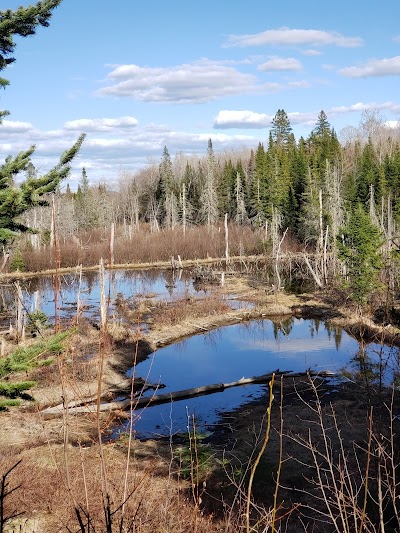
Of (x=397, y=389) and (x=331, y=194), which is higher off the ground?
(x=331, y=194)

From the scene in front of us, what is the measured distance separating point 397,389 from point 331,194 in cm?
3270

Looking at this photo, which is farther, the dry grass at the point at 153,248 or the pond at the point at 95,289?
the dry grass at the point at 153,248

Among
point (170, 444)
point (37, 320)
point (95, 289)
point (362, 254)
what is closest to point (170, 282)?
point (95, 289)

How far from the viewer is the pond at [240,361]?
56.2 feet

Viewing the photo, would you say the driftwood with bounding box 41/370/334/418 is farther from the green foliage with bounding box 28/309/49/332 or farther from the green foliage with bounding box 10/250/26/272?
the green foliage with bounding box 10/250/26/272

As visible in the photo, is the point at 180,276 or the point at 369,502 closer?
the point at 369,502

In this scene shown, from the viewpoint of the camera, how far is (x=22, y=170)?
6.03 metres

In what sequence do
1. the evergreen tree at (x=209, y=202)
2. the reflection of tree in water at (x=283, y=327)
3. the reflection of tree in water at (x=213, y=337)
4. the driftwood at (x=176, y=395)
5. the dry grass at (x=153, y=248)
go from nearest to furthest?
the driftwood at (x=176, y=395)
the reflection of tree in water at (x=213, y=337)
the reflection of tree in water at (x=283, y=327)
the dry grass at (x=153, y=248)
the evergreen tree at (x=209, y=202)

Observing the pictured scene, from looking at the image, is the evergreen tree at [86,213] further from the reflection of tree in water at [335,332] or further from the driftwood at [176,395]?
the driftwood at [176,395]

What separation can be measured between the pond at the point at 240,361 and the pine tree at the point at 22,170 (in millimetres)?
10803

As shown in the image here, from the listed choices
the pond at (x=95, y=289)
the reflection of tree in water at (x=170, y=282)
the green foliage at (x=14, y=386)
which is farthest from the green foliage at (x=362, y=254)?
the green foliage at (x=14, y=386)

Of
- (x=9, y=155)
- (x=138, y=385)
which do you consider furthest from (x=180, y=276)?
(x=9, y=155)

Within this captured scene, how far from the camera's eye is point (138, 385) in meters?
19.2

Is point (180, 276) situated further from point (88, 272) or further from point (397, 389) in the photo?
point (397, 389)
